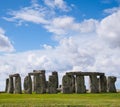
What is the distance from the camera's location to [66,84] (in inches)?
2522

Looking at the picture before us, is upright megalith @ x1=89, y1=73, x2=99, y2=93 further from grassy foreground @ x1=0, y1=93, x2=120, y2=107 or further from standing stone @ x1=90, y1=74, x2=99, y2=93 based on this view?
grassy foreground @ x1=0, y1=93, x2=120, y2=107

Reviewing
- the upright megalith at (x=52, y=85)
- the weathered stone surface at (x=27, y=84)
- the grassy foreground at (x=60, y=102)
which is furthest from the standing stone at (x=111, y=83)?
the grassy foreground at (x=60, y=102)

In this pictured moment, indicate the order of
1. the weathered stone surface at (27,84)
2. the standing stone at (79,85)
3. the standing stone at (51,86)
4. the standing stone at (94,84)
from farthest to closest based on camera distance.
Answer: the weathered stone surface at (27,84), the standing stone at (94,84), the standing stone at (51,86), the standing stone at (79,85)

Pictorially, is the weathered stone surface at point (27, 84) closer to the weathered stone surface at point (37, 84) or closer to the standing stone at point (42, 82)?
the weathered stone surface at point (37, 84)

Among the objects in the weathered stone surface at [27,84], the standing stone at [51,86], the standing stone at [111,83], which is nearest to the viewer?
the standing stone at [51,86]

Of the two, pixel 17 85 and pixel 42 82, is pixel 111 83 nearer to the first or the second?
pixel 42 82

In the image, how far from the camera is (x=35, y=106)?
37.2 metres

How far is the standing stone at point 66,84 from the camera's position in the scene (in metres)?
63.7

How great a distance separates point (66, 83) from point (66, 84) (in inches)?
6.3

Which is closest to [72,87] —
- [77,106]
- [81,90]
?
[81,90]

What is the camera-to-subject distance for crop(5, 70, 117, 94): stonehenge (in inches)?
2522

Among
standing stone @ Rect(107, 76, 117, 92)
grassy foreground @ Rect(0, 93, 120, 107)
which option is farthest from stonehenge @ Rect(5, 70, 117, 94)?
grassy foreground @ Rect(0, 93, 120, 107)

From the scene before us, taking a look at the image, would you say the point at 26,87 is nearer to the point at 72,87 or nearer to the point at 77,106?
the point at 72,87

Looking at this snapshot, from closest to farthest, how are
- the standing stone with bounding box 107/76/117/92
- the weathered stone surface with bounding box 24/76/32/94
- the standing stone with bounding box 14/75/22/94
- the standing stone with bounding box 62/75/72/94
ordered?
1. the standing stone with bounding box 62/75/72/94
2. the weathered stone surface with bounding box 24/76/32/94
3. the standing stone with bounding box 107/76/117/92
4. the standing stone with bounding box 14/75/22/94
